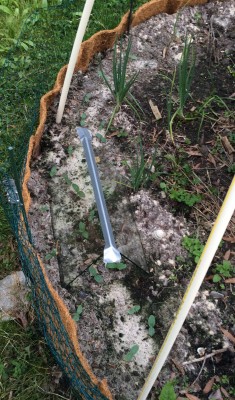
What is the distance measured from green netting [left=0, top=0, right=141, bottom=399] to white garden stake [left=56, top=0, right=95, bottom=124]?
0.50 ft

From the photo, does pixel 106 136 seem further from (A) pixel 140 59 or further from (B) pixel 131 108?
(A) pixel 140 59

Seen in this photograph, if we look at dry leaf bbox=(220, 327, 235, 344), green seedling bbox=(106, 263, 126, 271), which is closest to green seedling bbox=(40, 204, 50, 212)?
green seedling bbox=(106, 263, 126, 271)

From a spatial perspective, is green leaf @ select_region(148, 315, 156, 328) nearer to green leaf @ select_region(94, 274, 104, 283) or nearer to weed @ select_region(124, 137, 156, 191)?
green leaf @ select_region(94, 274, 104, 283)

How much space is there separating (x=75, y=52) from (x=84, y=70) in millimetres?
623

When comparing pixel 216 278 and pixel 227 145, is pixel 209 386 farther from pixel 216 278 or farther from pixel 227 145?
pixel 227 145

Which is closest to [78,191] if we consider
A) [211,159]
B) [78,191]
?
[78,191]

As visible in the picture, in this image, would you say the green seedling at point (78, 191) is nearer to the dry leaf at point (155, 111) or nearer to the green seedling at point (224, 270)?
the dry leaf at point (155, 111)

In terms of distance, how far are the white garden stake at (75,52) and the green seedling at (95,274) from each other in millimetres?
883

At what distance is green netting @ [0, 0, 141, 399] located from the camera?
2133 millimetres

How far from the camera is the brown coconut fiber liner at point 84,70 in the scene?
82.2 inches

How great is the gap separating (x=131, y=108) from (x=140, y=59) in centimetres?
43

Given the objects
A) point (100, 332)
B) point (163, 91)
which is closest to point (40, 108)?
point (163, 91)

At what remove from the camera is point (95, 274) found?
2430mm

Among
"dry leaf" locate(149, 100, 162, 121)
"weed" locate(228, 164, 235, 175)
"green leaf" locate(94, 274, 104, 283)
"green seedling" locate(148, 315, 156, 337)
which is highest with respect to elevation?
"dry leaf" locate(149, 100, 162, 121)
